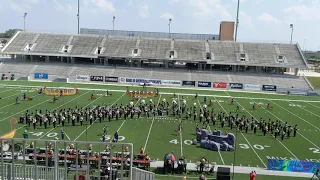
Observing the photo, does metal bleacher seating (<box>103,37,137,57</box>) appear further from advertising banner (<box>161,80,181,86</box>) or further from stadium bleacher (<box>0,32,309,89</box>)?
advertising banner (<box>161,80,181,86</box>)

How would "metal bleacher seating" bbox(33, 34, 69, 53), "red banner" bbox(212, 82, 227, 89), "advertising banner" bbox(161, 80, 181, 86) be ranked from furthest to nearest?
1. "metal bleacher seating" bbox(33, 34, 69, 53)
2. "advertising banner" bbox(161, 80, 181, 86)
3. "red banner" bbox(212, 82, 227, 89)

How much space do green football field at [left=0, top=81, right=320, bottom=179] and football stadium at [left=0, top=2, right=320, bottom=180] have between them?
0.09 meters

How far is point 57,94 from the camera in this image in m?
34.0

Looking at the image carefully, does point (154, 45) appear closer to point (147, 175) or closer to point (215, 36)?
point (215, 36)

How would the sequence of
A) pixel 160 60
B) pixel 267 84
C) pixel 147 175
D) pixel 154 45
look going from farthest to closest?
pixel 154 45 < pixel 160 60 < pixel 267 84 < pixel 147 175

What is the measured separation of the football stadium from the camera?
1326 centimetres

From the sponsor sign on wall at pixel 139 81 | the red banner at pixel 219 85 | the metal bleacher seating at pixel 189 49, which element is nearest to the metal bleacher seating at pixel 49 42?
the sponsor sign on wall at pixel 139 81

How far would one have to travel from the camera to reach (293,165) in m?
15.0

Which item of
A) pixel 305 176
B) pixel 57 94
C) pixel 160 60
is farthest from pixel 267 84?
pixel 305 176

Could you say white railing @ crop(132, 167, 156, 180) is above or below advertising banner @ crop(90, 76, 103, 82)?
below

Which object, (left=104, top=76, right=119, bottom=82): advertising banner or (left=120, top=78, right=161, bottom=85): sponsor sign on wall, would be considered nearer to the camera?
(left=120, top=78, right=161, bottom=85): sponsor sign on wall

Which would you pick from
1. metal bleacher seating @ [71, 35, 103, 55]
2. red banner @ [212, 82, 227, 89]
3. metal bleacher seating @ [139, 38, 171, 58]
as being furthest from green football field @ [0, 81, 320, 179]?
metal bleacher seating @ [71, 35, 103, 55]

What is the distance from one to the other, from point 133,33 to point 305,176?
54.1m

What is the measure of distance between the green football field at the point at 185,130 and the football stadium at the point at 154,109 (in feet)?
0.30
